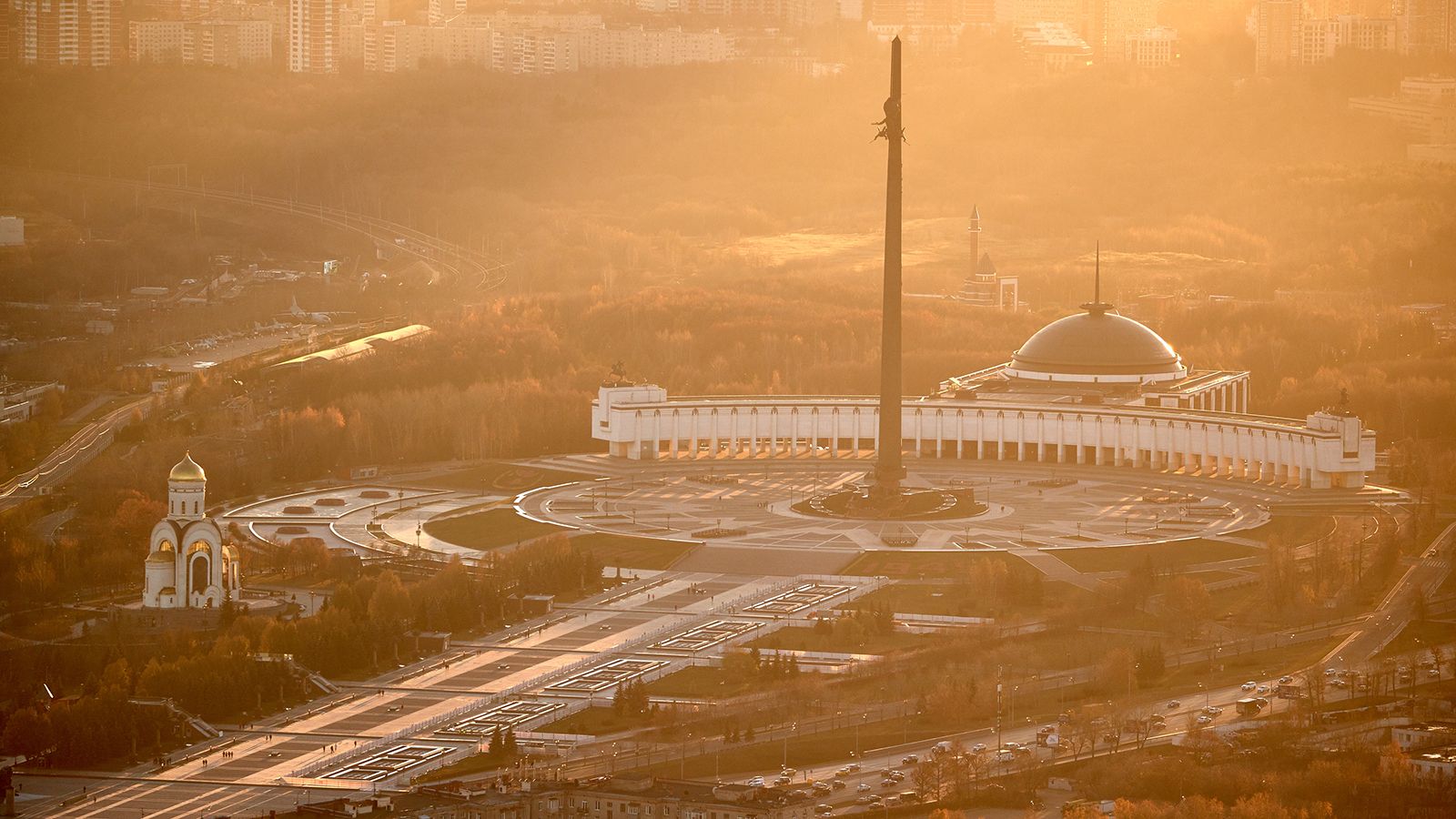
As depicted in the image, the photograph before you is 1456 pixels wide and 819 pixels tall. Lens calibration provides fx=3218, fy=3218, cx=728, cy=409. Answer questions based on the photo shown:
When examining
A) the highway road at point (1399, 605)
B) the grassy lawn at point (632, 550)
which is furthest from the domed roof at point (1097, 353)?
the grassy lawn at point (632, 550)

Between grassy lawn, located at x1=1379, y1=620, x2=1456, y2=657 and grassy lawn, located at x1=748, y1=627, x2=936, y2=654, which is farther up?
grassy lawn, located at x1=1379, y1=620, x2=1456, y2=657

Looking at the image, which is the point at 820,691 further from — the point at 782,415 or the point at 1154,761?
the point at 782,415

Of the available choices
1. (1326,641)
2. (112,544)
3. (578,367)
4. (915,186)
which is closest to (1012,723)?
(1326,641)

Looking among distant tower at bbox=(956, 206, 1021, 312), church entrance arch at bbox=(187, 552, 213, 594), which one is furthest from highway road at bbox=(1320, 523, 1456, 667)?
distant tower at bbox=(956, 206, 1021, 312)

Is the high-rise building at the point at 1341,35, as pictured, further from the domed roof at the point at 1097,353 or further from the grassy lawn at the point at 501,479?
the grassy lawn at the point at 501,479

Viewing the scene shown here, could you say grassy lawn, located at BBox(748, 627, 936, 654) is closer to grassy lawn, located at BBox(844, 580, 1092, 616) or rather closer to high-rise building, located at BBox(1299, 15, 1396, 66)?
grassy lawn, located at BBox(844, 580, 1092, 616)

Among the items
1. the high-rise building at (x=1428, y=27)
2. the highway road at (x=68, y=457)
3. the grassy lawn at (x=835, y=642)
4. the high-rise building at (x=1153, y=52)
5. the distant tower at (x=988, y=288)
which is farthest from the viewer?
the high-rise building at (x=1153, y=52)
